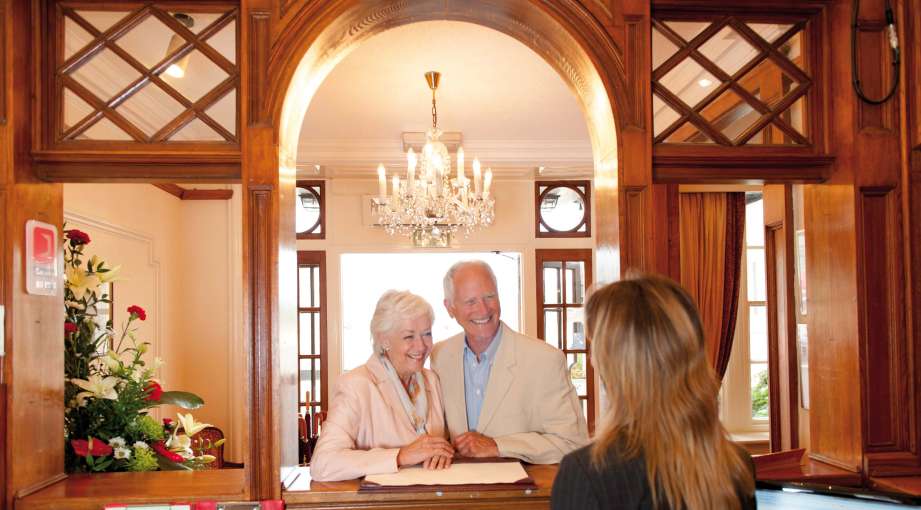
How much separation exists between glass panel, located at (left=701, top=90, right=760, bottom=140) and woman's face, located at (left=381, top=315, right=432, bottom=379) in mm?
1179

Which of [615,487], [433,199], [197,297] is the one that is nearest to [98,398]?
[615,487]

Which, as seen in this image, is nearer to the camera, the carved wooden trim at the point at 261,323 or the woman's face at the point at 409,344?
the carved wooden trim at the point at 261,323

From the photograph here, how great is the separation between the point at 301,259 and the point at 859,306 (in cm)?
646

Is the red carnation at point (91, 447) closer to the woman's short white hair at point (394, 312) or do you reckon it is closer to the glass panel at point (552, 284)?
the woman's short white hair at point (394, 312)

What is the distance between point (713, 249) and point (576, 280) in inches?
76.4

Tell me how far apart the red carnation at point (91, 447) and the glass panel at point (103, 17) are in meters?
1.36

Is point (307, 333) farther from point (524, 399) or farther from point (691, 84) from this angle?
point (691, 84)

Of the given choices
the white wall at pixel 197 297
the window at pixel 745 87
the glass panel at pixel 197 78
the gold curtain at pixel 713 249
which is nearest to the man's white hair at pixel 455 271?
the window at pixel 745 87

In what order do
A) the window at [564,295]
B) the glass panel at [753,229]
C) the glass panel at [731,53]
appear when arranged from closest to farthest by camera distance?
the glass panel at [731,53] < the glass panel at [753,229] < the window at [564,295]

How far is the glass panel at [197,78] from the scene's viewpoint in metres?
2.46

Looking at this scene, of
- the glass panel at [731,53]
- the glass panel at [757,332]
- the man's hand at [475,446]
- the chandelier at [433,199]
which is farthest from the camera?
the glass panel at [757,332]

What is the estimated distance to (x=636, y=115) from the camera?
8.14 feet

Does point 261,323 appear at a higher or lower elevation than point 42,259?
lower

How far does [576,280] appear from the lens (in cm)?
841
